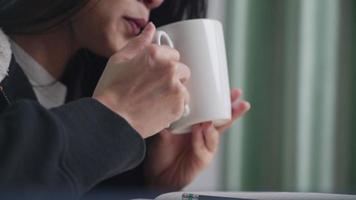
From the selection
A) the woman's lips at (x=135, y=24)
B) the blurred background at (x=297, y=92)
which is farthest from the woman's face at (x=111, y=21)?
the blurred background at (x=297, y=92)

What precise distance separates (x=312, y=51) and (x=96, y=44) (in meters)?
0.26

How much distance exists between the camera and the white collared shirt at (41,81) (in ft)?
1.68

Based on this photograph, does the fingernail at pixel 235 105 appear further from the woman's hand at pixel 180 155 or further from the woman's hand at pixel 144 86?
the woman's hand at pixel 144 86

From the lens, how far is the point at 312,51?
0.57 metres

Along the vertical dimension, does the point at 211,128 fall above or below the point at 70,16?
below

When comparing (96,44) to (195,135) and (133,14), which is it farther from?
(195,135)

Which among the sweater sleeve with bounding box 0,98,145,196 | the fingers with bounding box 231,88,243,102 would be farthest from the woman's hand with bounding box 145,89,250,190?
the sweater sleeve with bounding box 0,98,145,196

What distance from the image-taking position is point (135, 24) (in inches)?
19.9

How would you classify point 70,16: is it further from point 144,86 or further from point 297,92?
point 297,92

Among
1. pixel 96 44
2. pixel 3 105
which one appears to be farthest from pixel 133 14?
pixel 3 105

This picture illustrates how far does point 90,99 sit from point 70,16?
17cm

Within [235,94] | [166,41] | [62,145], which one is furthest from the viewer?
[235,94]

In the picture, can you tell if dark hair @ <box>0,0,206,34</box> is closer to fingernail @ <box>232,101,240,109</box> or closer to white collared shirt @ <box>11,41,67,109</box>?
white collared shirt @ <box>11,41,67,109</box>

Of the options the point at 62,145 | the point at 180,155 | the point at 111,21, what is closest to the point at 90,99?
the point at 62,145
